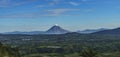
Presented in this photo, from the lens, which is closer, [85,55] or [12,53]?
[85,55]

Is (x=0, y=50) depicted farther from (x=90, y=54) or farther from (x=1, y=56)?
(x=90, y=54)

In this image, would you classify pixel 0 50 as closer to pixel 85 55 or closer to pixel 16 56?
pixel 16 56

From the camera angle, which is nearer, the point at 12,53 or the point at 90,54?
the point at 90,54

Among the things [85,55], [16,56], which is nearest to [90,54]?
[85,55]

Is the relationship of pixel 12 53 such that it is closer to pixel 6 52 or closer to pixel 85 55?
pixel 6 52

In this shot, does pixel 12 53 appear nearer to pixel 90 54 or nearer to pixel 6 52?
pixel 6 52

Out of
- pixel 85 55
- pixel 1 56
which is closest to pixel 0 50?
pixel 1 56
